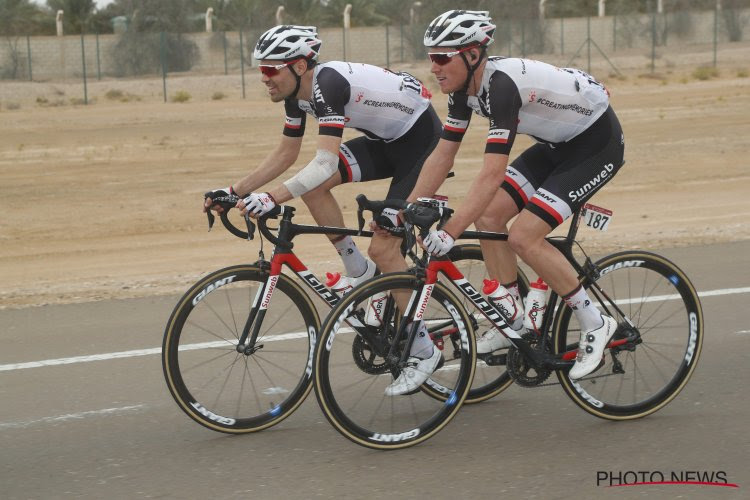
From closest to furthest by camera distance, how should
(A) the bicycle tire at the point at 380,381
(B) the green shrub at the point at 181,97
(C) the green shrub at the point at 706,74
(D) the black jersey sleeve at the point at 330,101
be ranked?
(A) the bicycle tire at the point at 380,381 → (D) the black jersey sleeve at the point at 330,101 → (B) the green shrub at the point at 181,97 → (C) the green shrub at the point at 706,74

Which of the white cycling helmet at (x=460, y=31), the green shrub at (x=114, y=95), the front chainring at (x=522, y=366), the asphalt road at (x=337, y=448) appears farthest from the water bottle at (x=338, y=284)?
the green shrub at (x=114, y=95)

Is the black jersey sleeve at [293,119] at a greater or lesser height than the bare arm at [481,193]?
greater

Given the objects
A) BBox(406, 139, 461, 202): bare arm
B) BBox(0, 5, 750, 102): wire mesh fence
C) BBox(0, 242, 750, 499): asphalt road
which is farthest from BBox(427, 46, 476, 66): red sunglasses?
BBox(0, 5, 750, 102): wire mesh fence

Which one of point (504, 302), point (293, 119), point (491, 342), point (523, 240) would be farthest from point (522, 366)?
point (293, 119)

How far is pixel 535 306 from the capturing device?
Answer: 556 cm

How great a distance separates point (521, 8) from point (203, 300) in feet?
172

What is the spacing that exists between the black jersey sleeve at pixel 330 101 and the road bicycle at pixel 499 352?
521 mm

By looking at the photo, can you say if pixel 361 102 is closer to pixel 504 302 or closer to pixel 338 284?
pixel 338 284

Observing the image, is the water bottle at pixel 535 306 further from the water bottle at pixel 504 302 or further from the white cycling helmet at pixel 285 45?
the white cycling helmet at pixel 285 45

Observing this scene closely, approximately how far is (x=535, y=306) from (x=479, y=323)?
0.33 metres

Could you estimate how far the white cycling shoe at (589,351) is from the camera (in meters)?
5.45

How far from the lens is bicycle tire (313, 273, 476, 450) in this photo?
5031 millimetres

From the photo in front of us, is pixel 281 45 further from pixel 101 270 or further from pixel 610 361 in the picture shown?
pixel 101 270

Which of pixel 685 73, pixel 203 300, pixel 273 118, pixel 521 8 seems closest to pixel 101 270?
pixel 203 300
